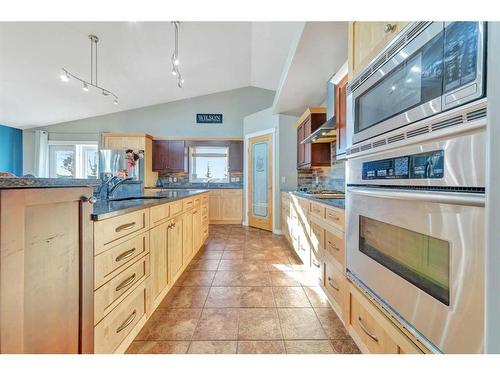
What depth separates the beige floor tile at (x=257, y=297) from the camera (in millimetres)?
1760

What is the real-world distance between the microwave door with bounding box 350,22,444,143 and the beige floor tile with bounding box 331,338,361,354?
1.23 metres

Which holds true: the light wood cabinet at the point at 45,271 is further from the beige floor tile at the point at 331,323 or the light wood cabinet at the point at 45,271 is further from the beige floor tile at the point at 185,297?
Result: the beige floor tile at the point at 331,323

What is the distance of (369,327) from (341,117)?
65.8 inches

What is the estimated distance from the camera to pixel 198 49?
397cm

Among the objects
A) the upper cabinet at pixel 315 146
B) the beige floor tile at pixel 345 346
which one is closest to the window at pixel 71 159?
the upper cabinet at pixel 315 146

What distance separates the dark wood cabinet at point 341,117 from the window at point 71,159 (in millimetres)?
6218

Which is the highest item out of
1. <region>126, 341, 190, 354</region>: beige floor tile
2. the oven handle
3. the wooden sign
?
the wooden sign

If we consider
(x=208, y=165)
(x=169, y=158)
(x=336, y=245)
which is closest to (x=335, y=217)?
(x=336, y=245)

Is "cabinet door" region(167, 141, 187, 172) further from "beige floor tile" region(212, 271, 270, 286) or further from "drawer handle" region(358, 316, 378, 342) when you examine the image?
"drawer handle" region(358, 316, 378, 342)

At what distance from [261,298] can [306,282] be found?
549 millimetres

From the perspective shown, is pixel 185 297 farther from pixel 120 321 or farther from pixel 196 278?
pixel 120 321

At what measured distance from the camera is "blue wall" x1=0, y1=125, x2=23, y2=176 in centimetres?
532

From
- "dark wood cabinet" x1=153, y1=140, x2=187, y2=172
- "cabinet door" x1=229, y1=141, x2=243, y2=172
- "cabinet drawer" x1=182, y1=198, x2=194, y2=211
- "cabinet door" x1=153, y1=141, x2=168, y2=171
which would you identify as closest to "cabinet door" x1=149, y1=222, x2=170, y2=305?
"cabinet drawer" x1=182, y1=198, x2=194, y2=211

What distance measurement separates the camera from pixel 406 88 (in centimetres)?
84
